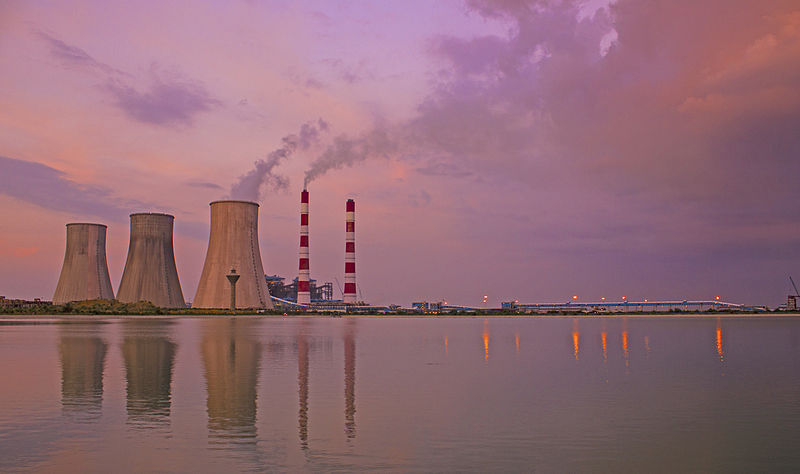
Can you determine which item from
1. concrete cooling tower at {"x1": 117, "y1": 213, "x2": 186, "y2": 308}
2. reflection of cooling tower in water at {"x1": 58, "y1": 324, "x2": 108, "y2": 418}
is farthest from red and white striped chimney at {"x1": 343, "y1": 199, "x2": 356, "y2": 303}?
reflection of cooling tower in water at {"x1": 58, "y1": 324, "x2": 108, "y2": 418}

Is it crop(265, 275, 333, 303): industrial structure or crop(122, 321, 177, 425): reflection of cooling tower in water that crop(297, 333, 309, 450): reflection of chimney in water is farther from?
crop(265, 275, 333, 303): industrial structure

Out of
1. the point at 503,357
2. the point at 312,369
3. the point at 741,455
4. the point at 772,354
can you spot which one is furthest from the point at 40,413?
the point at 772,354

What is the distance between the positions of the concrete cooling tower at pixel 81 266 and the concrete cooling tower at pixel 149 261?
9714mm

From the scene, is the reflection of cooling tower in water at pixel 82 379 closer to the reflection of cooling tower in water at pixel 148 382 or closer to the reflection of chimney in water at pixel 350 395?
the reflection of cooling tower in water at pixel 148 382

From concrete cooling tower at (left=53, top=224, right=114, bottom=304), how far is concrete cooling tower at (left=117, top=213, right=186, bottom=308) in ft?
31.9

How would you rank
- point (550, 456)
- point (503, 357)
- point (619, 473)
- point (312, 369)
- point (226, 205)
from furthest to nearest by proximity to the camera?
point (226, 205) → point (503, 357) → point (312, 369) → point (550, 456) → point (619, 473)

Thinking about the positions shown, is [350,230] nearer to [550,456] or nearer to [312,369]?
[312,369]

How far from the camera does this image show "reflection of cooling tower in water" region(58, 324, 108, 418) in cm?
1214

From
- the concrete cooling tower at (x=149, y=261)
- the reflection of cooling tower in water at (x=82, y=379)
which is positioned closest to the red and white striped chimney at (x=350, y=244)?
the concrete cooling tower at (x=149, y=261)

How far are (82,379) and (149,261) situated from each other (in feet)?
207

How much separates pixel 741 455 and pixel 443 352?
17.8m

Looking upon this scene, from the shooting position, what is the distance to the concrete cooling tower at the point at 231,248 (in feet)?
225

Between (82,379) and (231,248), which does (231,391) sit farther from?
(231,248)

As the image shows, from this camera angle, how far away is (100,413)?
1130 centimetres
